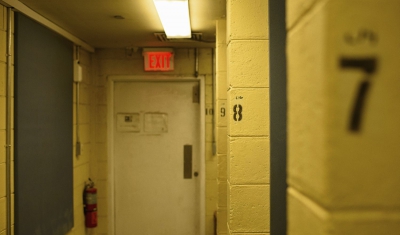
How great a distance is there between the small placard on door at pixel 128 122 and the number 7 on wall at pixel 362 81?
397 cm

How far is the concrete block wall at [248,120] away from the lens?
202 centimetres

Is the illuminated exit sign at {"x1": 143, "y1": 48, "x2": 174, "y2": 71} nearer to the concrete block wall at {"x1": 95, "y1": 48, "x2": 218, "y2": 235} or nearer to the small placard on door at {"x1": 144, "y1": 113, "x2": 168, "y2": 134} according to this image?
the concrete block wall at {"x1": 95, "y1": 48, "x2": 218, "y2": 235}

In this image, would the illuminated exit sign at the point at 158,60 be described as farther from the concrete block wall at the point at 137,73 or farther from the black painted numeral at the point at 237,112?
the black painted numeral at the point at 237,112

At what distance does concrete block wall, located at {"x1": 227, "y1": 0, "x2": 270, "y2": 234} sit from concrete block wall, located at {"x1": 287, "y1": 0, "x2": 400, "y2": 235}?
1.53 meters

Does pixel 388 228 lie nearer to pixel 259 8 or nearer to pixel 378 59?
pixel 378 59

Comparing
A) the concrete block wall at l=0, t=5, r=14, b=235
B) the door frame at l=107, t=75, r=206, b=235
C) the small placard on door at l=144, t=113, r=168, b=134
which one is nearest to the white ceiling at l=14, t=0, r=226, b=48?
the concrete block wall at l=0, t=5, r=14, b=235

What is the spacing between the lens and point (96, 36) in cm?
366

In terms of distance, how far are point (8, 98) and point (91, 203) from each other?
184 cm

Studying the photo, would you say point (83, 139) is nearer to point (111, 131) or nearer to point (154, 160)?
point (111, 131)

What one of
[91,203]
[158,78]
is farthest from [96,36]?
[91,203]

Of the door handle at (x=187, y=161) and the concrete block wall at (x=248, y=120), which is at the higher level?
the concrete block wall at (x=248, y=120)

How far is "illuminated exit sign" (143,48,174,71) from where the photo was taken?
4.18 meters

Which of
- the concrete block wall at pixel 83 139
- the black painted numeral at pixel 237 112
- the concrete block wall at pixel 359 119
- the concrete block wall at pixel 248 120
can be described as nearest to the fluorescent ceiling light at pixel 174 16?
the concrete block wall at pixel 248 120

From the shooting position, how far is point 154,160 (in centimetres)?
433
